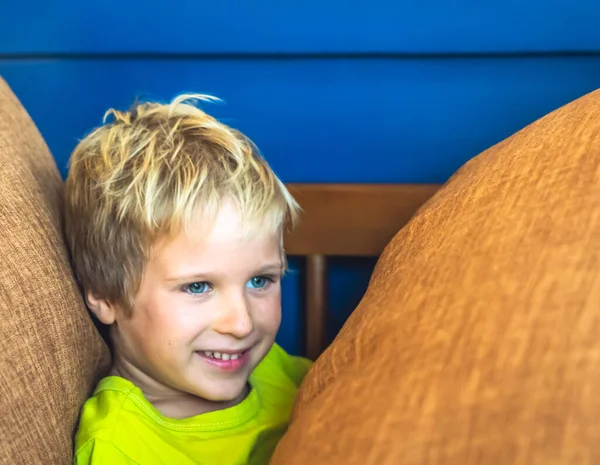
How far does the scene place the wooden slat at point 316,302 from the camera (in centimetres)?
90

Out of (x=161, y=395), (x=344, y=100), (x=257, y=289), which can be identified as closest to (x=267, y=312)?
(x=257, y=289)

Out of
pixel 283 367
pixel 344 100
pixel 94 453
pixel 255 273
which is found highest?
pixel 344 100

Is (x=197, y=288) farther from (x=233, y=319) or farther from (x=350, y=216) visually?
(x=350, y=216)

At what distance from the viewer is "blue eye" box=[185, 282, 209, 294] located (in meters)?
0.66

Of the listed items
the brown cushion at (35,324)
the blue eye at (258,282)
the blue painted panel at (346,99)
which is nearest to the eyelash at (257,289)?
the blue eye at (258,282)

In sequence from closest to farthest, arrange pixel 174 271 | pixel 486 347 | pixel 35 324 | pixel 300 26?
pixel 486 347
pixel 35 324
pixel 174 271
pixel 300 26

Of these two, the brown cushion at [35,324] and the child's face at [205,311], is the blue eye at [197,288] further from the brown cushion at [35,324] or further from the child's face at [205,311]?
the brown cushion at [35,324]

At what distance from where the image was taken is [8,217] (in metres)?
0.57

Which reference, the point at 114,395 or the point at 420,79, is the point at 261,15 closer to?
the point at 420,79

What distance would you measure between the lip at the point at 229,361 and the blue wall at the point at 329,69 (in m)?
0.31

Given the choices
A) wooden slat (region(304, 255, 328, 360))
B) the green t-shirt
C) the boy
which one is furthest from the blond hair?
wooden slat (region(304, 255, 328, 360))

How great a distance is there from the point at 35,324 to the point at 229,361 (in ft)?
0.74

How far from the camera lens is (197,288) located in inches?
26.2

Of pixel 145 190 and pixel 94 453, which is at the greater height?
pixel 145 190
